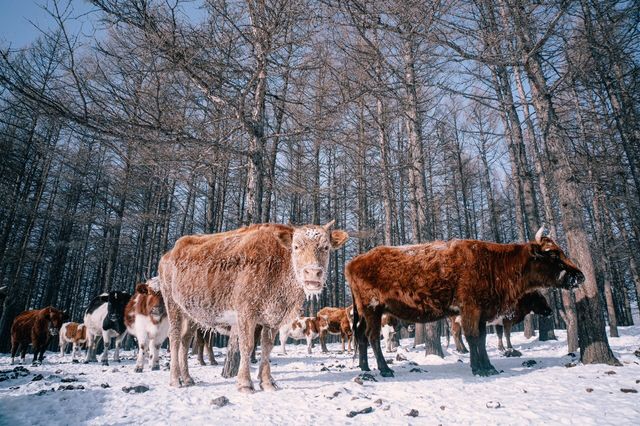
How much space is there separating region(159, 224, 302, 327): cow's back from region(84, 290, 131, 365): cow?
6.93 m

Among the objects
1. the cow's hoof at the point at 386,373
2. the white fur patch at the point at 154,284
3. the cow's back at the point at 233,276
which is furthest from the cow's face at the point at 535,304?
the white fur patch at the point at 154,284

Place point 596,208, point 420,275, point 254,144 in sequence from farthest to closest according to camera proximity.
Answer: point 596,208 → point 254,144 → point 420,275

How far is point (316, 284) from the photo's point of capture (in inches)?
173

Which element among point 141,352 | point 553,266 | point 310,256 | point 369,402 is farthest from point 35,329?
point 553,266

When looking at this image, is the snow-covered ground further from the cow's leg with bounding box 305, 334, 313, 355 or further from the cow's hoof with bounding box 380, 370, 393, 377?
the cow's leg with bounding box 305, 334, 313, 355

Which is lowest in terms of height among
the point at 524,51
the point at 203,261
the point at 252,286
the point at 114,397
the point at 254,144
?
the point at 114,397

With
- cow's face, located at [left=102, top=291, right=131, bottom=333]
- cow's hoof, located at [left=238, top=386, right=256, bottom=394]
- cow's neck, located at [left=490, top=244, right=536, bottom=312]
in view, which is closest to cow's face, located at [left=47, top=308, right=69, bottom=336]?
cow's face, located at [left=102, top=291, right=131, bottom=333]

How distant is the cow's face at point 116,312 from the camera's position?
10859 millimetres

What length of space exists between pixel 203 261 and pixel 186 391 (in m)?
1.76

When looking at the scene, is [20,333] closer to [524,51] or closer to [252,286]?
A: [252,286]

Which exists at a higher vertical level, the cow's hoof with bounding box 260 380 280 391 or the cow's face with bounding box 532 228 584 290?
the cow's face with bounding box 532 228 584 290

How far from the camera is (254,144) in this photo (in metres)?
7.57

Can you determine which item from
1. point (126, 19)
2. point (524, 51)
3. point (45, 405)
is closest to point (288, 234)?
point (45, 405)

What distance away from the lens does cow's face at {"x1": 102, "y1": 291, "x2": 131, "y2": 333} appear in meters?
10.9
